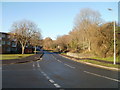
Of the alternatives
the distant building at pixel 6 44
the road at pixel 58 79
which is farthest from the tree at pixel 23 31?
the road at pixel 58 79

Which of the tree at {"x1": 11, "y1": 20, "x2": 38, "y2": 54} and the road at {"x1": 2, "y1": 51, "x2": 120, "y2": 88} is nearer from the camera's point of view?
the road at {"x1": 2, "y1": 51, "x2": 120, "y2": 88}

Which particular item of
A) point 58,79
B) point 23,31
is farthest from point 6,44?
point 58,79

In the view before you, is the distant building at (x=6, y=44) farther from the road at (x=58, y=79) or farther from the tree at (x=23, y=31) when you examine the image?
the road at (x=58, y=79)

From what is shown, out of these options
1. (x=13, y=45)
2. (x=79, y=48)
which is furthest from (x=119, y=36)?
(x=13, y=45)

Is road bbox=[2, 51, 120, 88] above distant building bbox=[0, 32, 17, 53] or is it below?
below

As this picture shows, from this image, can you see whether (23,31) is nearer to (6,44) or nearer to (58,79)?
(6,44)

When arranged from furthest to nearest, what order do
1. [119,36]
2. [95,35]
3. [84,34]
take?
1. [84,34]
2. [95,35]
3. [119,36]

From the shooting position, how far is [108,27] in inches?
1275

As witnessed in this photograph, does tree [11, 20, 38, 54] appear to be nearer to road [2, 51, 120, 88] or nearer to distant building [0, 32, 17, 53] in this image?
distant building [0, 32, 17, 53]

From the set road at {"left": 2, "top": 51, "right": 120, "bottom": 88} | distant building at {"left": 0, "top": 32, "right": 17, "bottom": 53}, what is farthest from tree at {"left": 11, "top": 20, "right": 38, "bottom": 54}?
road at {"left": 2, "top": 51, "right": 120, "bottom": 88}

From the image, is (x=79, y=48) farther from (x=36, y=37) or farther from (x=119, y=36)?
(x=119, y=36)

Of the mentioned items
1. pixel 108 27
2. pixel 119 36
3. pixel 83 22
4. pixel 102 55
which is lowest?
pixel 102 55

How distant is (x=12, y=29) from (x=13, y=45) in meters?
16.9

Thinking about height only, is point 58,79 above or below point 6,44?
below
